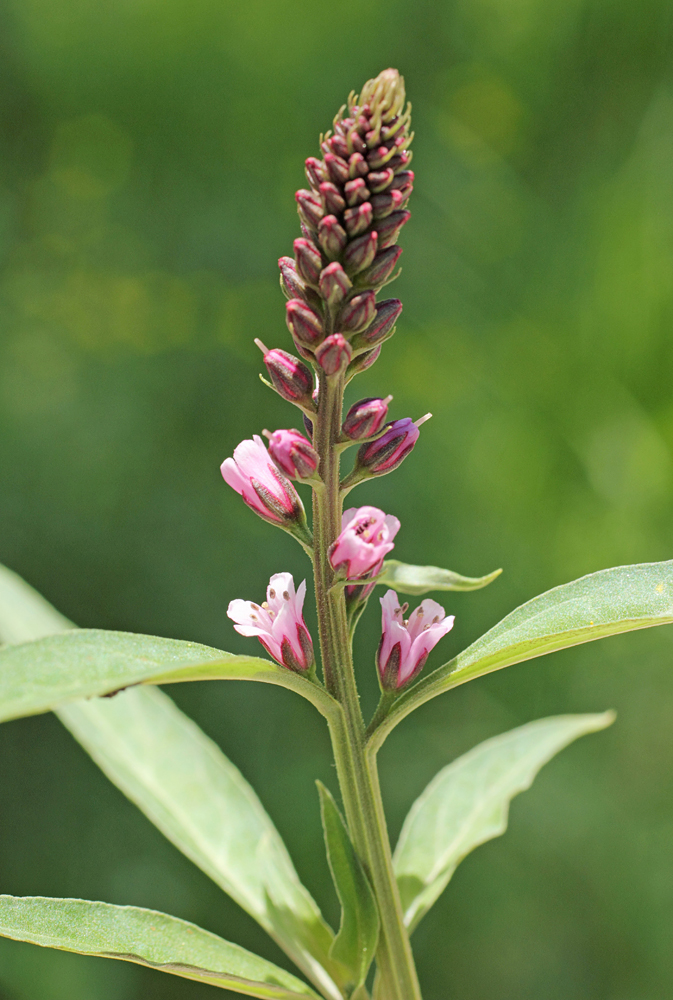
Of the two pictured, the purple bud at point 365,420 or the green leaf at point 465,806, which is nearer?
the purple bud at point 365,420

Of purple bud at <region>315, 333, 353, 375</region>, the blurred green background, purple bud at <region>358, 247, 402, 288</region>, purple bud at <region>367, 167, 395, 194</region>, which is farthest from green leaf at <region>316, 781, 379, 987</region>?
the blurred green background

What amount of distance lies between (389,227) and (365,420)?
23 cm

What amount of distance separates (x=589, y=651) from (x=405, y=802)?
35.7 inches

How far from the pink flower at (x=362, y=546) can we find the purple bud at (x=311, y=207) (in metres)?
0.36

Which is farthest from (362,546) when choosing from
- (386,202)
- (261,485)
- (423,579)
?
(386,202)

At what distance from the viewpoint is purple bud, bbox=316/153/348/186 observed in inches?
37.5

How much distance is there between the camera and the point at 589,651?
123 inches

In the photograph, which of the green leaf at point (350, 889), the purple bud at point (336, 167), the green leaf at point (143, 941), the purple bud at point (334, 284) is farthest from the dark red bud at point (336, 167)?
the green leaf at point (143, 941)

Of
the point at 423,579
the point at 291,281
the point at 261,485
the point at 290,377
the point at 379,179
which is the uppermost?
the point at 379,179

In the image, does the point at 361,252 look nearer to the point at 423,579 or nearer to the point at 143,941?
the point at 423,579

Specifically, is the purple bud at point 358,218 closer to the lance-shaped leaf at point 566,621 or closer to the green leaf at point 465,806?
the lance-shaped leaf at point 566,621

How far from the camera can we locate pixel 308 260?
0.96 metres

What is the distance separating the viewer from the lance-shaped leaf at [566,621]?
3.05ft

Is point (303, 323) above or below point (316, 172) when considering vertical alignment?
below
